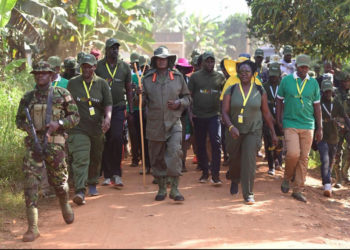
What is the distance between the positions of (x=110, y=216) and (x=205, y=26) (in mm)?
52196

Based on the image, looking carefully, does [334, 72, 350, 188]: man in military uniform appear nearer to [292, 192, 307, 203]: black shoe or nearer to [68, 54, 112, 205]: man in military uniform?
[292, 192, 307, 203]: black shoe

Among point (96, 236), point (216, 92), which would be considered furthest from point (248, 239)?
point (216, 92)

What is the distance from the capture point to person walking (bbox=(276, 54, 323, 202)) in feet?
27.2

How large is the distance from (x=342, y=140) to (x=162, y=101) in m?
4.63

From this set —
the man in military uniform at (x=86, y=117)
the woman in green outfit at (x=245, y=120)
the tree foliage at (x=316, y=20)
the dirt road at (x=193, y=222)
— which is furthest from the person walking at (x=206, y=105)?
the tree foliage at (x=316, y=20)

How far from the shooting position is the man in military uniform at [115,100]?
852cm

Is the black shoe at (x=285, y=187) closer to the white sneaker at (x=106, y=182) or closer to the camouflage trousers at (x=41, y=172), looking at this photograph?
the white sneaker at (x=106, y=182)

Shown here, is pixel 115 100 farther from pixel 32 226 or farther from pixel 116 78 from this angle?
pixel 32 226

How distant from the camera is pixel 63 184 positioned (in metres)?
6.44

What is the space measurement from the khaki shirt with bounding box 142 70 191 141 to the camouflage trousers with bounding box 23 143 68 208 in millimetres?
1742

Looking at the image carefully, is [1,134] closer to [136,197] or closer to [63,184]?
[136,197]

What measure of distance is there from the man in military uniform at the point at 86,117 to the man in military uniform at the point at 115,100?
1.94 ft

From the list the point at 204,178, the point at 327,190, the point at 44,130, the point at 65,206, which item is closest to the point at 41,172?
the point at 44,130

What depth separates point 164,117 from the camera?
7.67 metres
